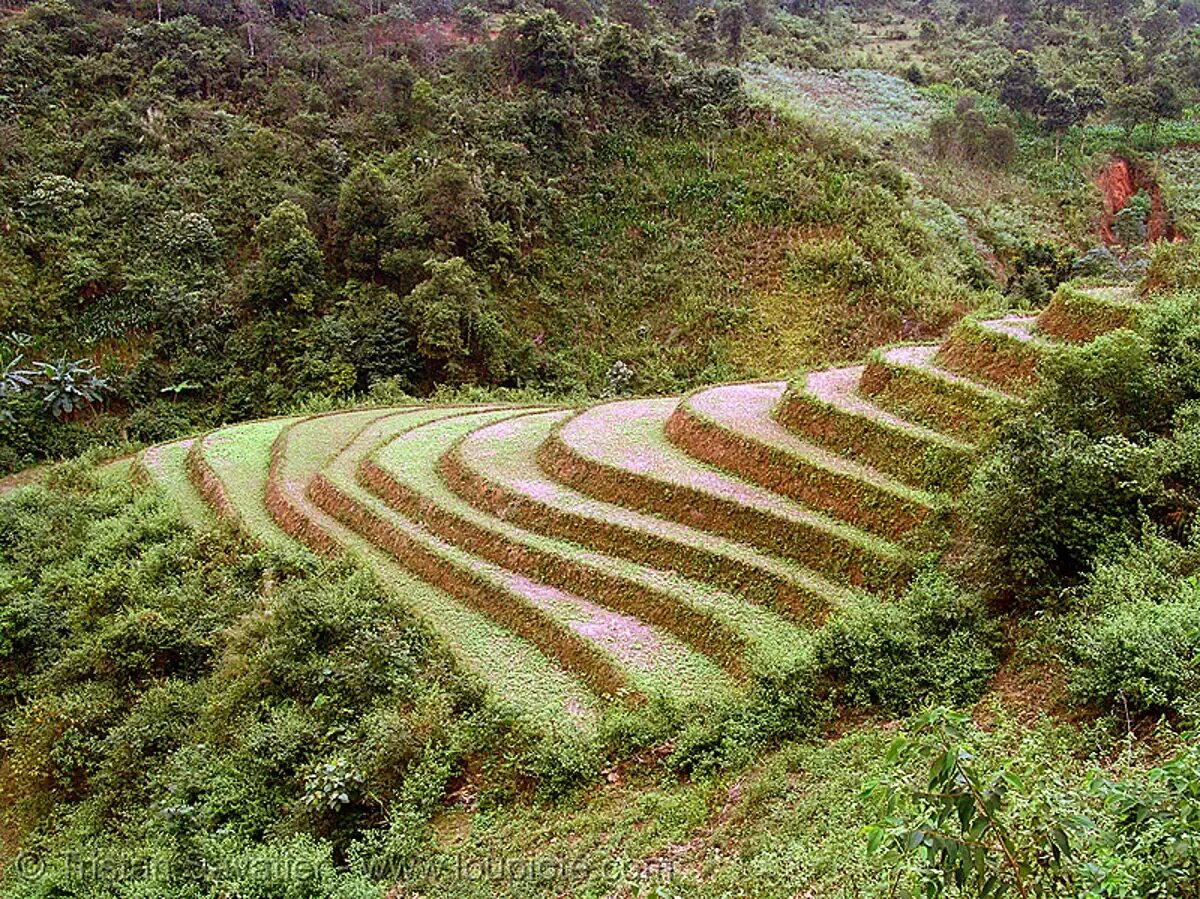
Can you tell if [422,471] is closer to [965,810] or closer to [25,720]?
[25,720]

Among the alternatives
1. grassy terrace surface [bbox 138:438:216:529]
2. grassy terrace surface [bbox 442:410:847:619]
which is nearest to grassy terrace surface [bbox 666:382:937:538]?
grassy terrace surface [bbox 442:410:847:619]

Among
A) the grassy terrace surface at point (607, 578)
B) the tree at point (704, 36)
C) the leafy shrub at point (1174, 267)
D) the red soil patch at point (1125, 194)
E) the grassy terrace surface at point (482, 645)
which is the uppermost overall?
the tree at point (704, 36)

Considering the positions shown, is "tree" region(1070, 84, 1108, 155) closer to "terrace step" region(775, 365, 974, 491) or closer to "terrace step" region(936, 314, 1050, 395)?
"terrace step" region(936, 314, 1050, 395)

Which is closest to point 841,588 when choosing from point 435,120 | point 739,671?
point 739,671

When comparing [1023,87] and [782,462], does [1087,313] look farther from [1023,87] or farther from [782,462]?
[1023,87]

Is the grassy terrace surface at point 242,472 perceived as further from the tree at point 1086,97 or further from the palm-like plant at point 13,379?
the tree at point 1086,97

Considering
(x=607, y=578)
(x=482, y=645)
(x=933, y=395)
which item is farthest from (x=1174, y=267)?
(x=482, y=645)

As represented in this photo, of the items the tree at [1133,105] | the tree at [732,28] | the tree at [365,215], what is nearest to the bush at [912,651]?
the tree at [365,215]
